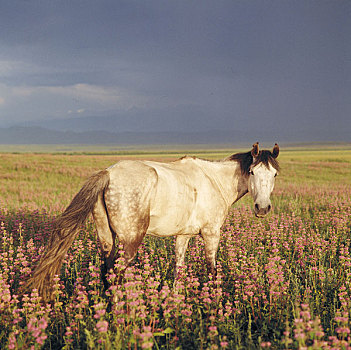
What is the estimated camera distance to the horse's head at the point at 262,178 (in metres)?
5.08

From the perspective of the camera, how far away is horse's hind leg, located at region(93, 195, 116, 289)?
4379 millimetres

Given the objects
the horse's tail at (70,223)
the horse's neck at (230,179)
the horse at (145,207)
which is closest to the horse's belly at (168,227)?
the horse at (145,207)

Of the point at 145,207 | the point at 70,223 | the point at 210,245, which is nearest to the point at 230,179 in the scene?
the point at 210,245

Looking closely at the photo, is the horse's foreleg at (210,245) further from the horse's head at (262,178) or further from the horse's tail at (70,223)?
the horse's tail at (70,223)

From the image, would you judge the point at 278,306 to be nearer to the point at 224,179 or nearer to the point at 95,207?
the point at 224,179

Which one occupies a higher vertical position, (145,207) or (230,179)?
(230,179)

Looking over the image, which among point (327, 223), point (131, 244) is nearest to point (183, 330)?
point (131, 244)

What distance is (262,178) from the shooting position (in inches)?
203

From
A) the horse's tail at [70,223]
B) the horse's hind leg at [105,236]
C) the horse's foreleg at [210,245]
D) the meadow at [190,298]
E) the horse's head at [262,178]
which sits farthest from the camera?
the horse's foreleg at [210,245]

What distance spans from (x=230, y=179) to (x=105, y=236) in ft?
9.58

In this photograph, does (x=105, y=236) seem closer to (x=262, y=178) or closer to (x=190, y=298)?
(x=190, y=298)

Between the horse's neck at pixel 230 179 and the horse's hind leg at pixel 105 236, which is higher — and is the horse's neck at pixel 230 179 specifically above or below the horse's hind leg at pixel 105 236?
above

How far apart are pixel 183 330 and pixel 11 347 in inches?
73.9

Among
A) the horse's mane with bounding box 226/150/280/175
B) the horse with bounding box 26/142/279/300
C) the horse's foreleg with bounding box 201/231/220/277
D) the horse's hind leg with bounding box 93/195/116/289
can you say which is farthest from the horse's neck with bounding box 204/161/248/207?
the horse's hind leg with bounding box 93/195/116/289
